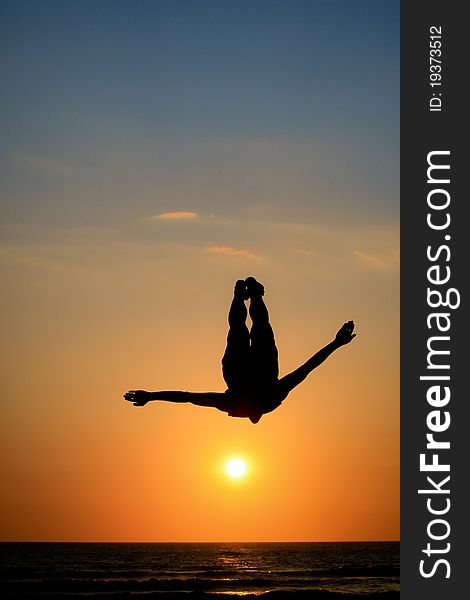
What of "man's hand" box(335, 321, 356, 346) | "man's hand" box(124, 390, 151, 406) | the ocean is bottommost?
the ocean

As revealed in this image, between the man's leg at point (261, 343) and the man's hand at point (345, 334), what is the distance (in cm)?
88

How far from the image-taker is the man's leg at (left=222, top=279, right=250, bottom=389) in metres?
11.2

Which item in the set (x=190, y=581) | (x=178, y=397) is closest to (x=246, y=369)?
(x=178, y=397)

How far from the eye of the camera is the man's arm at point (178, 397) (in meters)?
11.2

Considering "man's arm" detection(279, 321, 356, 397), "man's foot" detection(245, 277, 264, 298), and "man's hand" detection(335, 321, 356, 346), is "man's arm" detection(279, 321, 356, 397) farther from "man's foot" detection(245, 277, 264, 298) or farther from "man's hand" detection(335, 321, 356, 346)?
"man's foot" detection(245, 277, 264, 298)

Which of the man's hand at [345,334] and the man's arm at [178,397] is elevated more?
the man's hand at [345,334]

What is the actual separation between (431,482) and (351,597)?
96.1ft

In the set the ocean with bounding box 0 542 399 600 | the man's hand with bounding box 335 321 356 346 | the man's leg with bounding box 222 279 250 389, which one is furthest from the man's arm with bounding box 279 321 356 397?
the ocean with bounding box 0 542 399 600

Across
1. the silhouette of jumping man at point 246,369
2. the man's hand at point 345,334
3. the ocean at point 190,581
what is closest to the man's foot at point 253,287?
the silhouette of jumping man at point 246,369

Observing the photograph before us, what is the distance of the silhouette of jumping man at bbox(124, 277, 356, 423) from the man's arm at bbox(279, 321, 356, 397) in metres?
0.01

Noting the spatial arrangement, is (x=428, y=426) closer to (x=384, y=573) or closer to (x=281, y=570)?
(x=384, y=573)

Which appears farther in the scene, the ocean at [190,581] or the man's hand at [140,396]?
the ocean at [190,581]

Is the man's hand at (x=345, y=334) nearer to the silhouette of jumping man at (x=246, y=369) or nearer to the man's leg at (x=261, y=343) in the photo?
the silhouette of jumping man at (x=246, y=369)

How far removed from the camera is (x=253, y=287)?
36.6 ft
